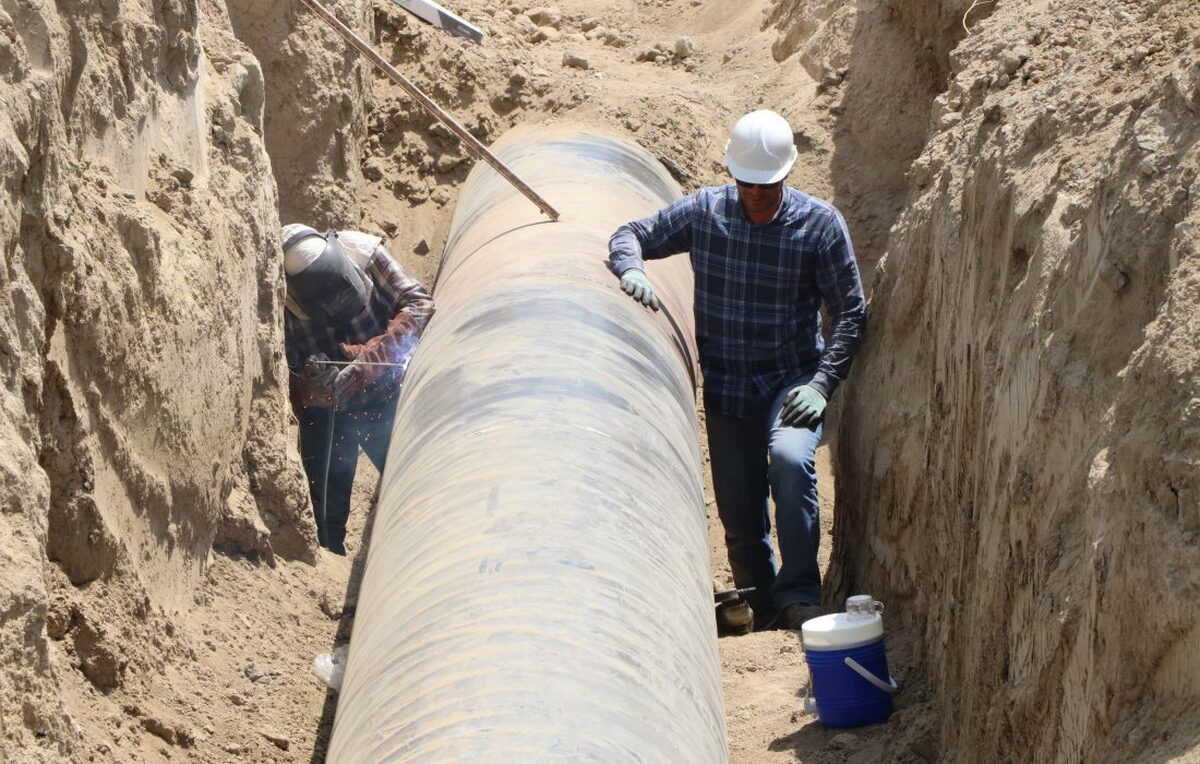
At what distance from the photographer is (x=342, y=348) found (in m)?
6.52

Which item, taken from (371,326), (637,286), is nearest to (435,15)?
(371,326)

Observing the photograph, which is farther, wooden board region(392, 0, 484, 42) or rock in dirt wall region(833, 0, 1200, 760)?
wooden board region(392, 0, 484, 42)

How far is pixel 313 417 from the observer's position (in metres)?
6.56

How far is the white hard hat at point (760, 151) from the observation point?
5.59 meters

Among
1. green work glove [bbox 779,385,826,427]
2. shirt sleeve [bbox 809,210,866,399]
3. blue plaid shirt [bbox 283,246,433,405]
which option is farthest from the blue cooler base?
blue plaid shirt [bbox 283,246,433,405]

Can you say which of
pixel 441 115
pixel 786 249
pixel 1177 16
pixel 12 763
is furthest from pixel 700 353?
pixel 12 763

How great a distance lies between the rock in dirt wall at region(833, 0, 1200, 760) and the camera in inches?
108

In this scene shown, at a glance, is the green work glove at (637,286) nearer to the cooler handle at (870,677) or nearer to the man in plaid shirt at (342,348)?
the man in plaid shirt at (342,348)

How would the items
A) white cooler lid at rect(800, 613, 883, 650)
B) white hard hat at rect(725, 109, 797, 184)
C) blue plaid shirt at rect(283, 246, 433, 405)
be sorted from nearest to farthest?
white cooler lid at rect(800, 613, 883, 650) → white hard hat at rect(725, 109, 797, 184) → blue plaid shirt at rect(283, 246, 433, 405)

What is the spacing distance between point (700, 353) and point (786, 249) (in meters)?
0.68

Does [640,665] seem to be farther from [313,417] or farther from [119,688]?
[313,417]

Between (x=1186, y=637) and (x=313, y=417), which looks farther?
(x=313, y=417)

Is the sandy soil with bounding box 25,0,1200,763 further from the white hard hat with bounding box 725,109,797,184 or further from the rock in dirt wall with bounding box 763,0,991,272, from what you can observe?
the white hard hat with bounding box 725,109,797,184

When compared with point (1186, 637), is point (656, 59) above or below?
above
